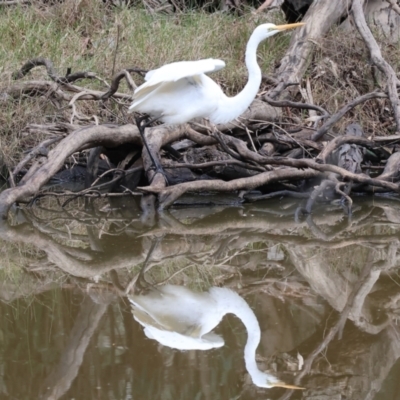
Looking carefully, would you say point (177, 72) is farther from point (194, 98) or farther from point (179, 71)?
point (194, 98)

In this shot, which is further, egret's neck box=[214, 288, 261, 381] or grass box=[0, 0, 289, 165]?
grass box=[0, 0, 289, 165]

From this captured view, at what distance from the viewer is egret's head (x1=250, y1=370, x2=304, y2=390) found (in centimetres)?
263

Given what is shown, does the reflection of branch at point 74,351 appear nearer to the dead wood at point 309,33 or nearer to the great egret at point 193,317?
the great egret at point 193,317

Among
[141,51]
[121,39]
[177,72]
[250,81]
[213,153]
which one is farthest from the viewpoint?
[121,39]

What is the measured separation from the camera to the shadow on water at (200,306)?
268 centimetres

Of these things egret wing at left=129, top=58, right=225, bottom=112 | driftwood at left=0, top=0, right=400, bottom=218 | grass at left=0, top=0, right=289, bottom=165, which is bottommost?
driftwood at left=0, top=0, right=400, bottom=218

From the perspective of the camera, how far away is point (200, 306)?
3469 millimetres

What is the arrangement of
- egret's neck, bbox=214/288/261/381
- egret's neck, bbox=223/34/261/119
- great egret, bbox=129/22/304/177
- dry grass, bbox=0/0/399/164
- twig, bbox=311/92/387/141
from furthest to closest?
1. dry grass, bbox=0/0/399/164
2. twig, bbox=311/92/387/141
3. egret's neck, bbox=223/34/261/119
4. great egret, bbox=129/22/304/177
5. egret's neck, bbox=214/288/261/381

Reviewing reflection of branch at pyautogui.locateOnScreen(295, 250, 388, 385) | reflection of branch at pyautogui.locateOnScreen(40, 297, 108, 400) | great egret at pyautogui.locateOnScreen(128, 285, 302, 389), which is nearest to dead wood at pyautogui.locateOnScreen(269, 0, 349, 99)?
reflection of branch at pyautogui.locateOnScreen(295, 250, 388, 385)

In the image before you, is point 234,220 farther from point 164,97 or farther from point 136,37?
point 136,37

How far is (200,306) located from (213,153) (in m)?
3.15

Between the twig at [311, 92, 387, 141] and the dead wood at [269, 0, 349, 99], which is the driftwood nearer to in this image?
the twig at [311, 92, 387, 141]

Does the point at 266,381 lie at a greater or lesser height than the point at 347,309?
greater

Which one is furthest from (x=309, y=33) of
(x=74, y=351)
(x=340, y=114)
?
(x=74, y=351)
